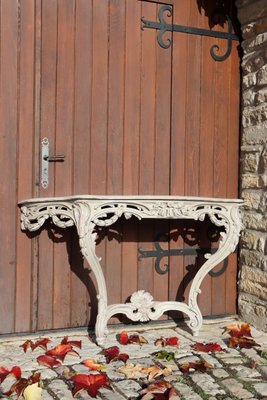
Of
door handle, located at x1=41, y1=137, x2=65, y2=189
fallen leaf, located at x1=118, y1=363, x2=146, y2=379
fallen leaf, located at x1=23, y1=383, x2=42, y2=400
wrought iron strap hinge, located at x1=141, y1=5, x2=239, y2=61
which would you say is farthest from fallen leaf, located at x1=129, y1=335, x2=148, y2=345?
wrought iron strap hinge, located at x1=141, y1=5, x2=239, y2=61

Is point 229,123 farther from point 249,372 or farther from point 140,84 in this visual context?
point 249,372

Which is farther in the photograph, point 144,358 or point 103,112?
point 103,112

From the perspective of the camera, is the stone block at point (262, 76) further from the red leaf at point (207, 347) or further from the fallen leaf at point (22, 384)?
the fallen leaf at point (22, 384)

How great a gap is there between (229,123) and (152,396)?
212 cm

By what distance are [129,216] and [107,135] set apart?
635 millimetres

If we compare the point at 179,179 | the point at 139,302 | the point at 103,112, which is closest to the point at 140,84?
the point at 103,112

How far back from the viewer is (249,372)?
9.55ft

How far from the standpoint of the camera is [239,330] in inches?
Result: 138

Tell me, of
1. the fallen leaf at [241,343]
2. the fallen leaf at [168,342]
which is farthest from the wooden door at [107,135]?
the fallen leaf at [241,343]

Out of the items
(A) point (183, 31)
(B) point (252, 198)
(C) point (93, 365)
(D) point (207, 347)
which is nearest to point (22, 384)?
(C) point (93, 365)

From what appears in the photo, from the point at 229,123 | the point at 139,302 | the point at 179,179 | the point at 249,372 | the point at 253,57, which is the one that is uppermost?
the point at 253,57

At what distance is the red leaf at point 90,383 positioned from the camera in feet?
8.48

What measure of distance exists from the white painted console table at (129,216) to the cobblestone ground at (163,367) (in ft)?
0.54

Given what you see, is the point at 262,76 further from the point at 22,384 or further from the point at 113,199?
the point at 22,384
